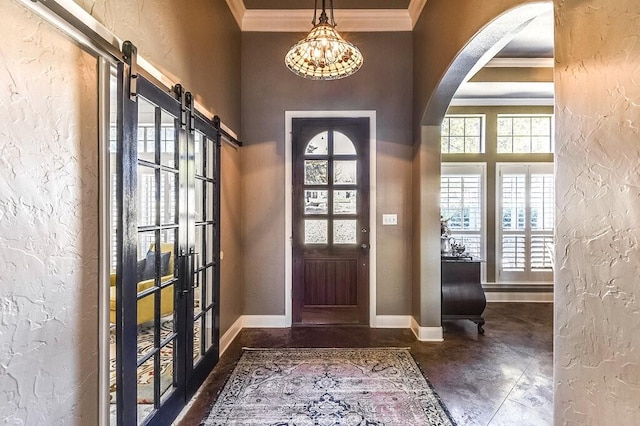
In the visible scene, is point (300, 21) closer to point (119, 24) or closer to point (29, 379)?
point (119, 24)

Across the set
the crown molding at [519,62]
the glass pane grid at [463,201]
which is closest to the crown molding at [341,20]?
the crown molding at [519,62]

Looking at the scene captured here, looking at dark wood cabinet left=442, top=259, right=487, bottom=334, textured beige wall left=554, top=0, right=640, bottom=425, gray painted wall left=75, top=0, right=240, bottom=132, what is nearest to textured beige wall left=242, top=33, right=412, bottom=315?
gray painted wall left=75, top=0, right=240, bottom=132

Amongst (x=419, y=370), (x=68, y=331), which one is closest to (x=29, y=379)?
(x=68, y=331)

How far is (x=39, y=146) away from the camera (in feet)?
3.69

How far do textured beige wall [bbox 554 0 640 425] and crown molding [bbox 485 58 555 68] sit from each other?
3.34 metres

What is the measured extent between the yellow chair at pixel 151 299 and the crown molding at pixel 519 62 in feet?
14.1

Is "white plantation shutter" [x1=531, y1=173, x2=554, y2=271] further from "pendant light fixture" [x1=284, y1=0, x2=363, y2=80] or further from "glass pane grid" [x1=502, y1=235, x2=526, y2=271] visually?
"pendant light fixture" [x1=284, y1=0, x2=363, y2=80]

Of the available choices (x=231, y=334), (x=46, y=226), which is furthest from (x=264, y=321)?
(x=46, y=226)

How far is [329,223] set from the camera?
382 cm

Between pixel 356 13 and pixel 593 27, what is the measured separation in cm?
304

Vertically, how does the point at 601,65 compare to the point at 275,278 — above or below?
above

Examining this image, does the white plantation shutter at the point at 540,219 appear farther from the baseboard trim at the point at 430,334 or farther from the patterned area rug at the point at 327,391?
the patterned area rug at the point at 327,391

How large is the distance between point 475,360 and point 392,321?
0.99 metres

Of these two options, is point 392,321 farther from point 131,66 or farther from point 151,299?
point 131,66
